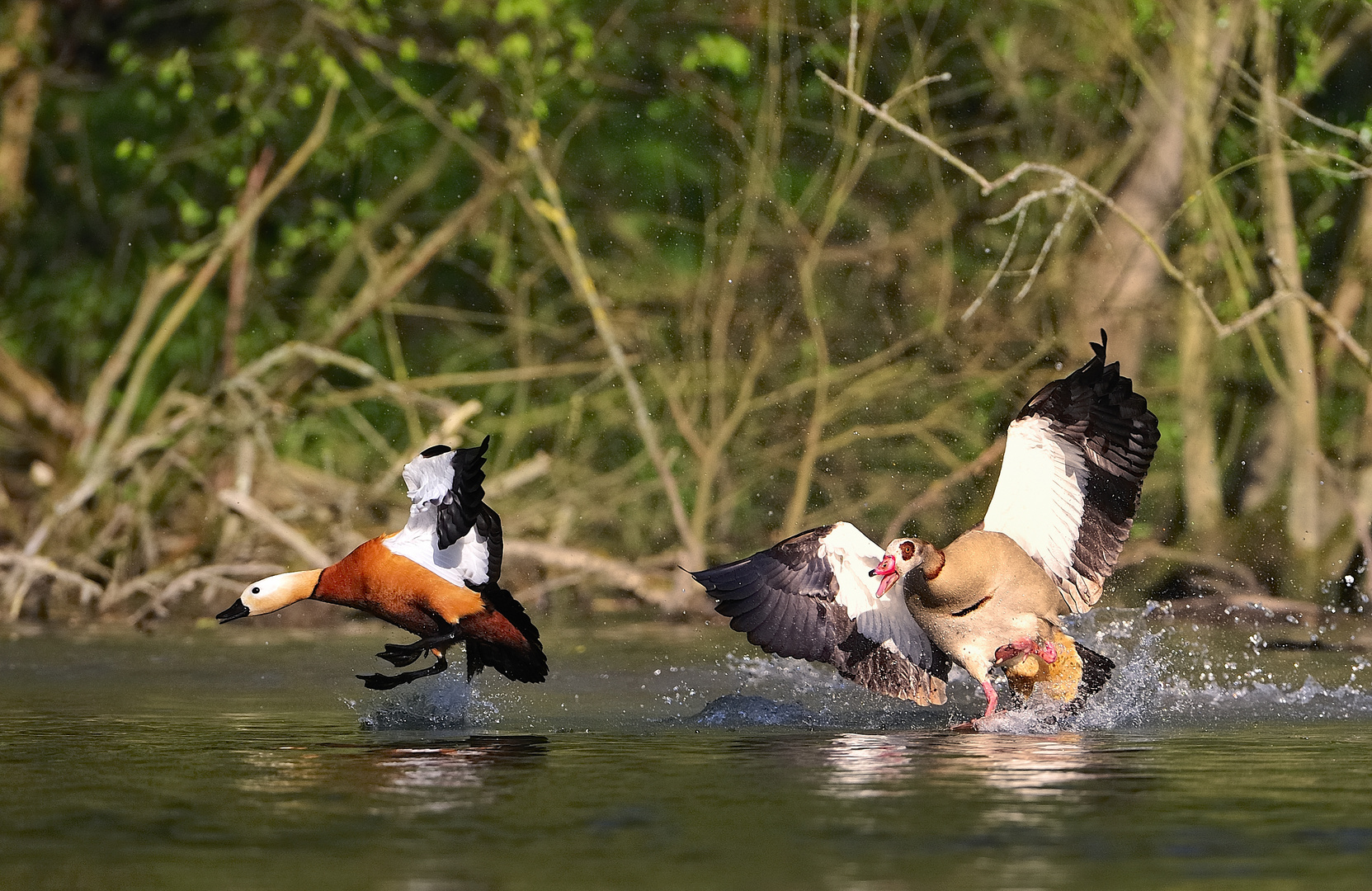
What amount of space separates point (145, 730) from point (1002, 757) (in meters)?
3.81

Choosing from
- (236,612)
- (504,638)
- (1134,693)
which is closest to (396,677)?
(504,638)

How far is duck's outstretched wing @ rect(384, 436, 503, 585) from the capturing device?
9.04 m

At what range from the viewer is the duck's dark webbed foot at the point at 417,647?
9.30 m

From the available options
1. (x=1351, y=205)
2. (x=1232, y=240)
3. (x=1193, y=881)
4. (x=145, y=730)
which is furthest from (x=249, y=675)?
(x=1351, y=205)

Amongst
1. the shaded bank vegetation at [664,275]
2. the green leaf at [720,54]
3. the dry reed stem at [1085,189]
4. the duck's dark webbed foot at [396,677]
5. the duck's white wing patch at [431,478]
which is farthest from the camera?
the green leaf at [720,54]

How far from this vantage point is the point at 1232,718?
9.18m

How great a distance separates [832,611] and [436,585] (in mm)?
1947

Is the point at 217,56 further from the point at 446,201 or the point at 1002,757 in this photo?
the point at 1002,757

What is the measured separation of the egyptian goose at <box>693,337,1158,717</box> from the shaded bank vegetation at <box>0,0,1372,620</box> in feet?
12.8

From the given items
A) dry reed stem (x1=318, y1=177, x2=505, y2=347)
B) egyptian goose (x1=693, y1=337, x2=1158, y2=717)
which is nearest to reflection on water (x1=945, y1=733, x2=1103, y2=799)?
egyptian goose (x1=693, y1=337, x2=1158, y2=717)

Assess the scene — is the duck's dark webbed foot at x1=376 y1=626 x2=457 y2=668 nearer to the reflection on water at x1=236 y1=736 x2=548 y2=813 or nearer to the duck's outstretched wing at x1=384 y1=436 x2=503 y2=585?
the duck's outstretched wing at x1=384 y1=436 x2=503 y2=585

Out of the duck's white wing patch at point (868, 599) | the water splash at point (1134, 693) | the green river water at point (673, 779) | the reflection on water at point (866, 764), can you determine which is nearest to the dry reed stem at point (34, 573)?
the green river water at point (673, 779)

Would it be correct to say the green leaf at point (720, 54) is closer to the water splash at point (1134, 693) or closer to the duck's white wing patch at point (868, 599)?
the water splash at point (1134, 693)

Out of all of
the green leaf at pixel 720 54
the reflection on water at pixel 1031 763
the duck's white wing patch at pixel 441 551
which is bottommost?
the reflection on water at pixel 1031 763
